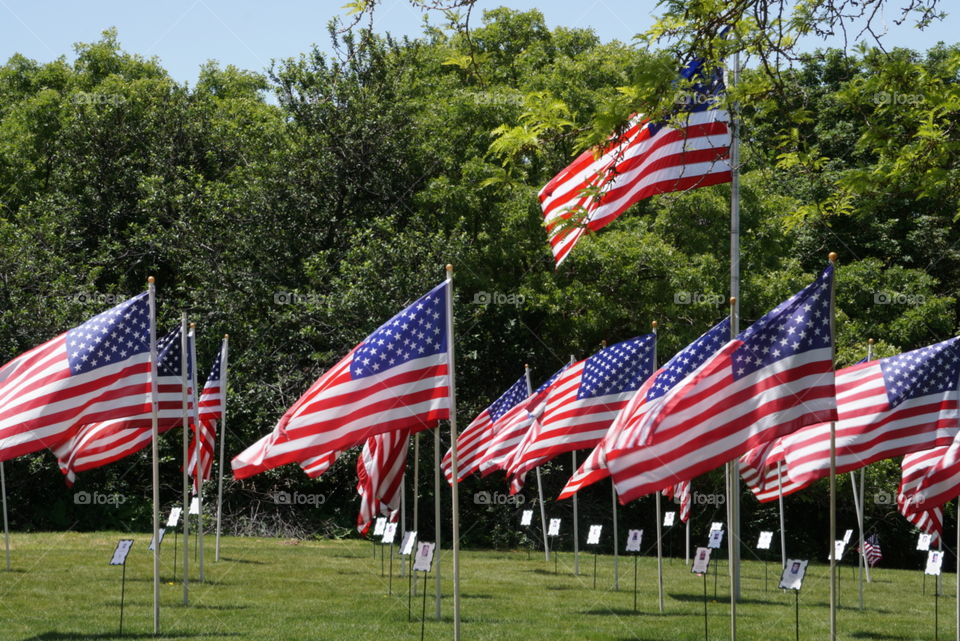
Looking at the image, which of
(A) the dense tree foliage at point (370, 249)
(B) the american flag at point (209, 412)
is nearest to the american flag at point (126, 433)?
(B) the american flag at point (209, 412)

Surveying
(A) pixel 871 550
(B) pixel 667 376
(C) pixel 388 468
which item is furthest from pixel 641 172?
(A) pixel 871 550

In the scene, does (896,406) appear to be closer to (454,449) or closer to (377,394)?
(454,449)

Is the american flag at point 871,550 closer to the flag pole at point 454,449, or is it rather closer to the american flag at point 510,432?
the american flag at point 510,432

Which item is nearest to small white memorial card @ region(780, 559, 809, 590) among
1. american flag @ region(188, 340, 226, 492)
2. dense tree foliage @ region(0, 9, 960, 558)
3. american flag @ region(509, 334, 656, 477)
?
american flag @ region(509, 334, 656, 477)

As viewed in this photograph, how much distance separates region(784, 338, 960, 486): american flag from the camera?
13.9 m

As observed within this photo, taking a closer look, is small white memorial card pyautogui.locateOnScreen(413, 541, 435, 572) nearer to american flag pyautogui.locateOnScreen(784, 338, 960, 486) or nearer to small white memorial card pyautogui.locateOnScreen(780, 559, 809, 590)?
small white memorial card pyautogui.locateOnScreen(780, 559, 809, 590)

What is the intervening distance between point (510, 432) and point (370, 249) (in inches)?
412

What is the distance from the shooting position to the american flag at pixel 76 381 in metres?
12.8

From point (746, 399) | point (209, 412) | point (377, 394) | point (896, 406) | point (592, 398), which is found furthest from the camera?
point (209, 412)

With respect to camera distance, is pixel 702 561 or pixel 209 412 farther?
pixel 209 412

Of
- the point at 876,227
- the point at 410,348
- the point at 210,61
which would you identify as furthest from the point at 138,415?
the point at 210,61

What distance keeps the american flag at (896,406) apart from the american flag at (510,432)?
32.5 ft

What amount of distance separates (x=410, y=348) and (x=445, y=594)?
29.2ft

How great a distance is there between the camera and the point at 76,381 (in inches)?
517
